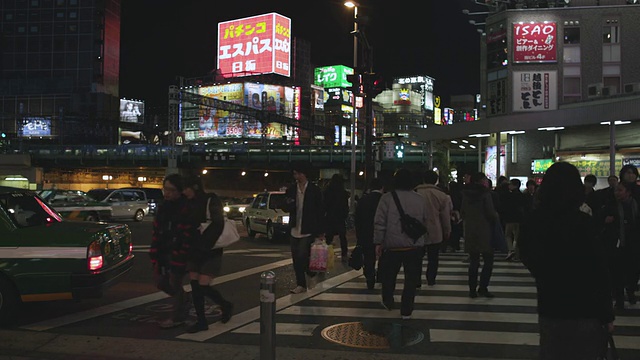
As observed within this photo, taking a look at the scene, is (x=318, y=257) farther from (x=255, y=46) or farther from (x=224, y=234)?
(x=255, y=46)

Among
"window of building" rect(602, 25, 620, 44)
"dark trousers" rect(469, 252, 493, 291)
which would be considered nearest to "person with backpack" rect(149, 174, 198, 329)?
"dark trousers" rect(469, 252, 493, 291)

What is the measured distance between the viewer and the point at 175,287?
6105 mm

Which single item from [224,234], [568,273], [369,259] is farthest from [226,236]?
[568,273]

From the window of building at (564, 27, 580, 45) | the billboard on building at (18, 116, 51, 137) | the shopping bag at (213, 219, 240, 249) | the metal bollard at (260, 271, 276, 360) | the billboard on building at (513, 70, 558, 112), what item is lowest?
the metal bollard at (260, 271, 276, 360)

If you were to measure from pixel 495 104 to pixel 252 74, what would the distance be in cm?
6655

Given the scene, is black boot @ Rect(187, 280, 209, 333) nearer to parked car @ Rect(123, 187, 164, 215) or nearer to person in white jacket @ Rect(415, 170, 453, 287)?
person in white jacket @ Rect(415, 170, 453, 287)

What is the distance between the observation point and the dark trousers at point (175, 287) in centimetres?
602

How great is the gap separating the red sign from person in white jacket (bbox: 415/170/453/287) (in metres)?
24.6

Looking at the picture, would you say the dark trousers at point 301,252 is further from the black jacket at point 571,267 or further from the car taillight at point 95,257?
the black jacket at point 571,267

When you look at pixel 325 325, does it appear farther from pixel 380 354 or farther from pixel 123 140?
pixel 123 140

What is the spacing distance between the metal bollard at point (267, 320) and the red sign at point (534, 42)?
97.1ft

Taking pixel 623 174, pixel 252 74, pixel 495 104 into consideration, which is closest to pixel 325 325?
pixel 623 174

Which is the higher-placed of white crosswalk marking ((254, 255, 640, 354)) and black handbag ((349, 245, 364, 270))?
black handbag ((349, 245, 364, 270))

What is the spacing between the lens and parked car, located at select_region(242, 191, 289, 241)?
16406mm
